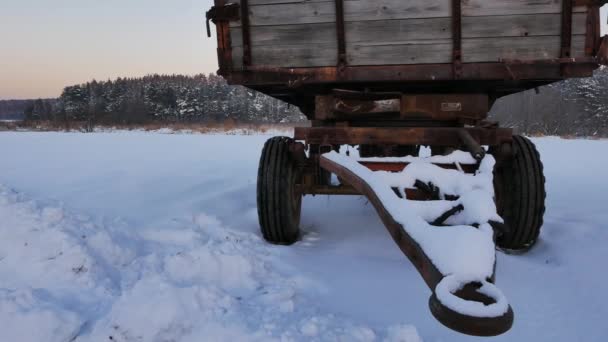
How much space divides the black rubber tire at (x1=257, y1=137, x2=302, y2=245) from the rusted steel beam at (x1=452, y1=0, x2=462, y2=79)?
55.7 inches

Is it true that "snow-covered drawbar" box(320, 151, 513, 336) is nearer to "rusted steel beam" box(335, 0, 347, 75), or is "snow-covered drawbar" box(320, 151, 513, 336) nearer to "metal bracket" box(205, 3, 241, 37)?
"rusted steel beam" box(335, 0, 347, 75)

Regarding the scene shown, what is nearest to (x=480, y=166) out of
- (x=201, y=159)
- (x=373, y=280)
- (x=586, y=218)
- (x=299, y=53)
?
(x=373, y=280)

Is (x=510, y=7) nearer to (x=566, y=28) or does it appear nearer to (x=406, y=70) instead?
(x=566, y=28)

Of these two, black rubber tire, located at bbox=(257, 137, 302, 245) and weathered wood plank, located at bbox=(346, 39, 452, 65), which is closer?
weathered wood plank, located at bbox=(346, 39, 452, 65)

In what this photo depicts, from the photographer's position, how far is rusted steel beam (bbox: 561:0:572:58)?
8.70 feet

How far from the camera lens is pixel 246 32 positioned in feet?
10.1

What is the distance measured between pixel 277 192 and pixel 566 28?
7.79ft

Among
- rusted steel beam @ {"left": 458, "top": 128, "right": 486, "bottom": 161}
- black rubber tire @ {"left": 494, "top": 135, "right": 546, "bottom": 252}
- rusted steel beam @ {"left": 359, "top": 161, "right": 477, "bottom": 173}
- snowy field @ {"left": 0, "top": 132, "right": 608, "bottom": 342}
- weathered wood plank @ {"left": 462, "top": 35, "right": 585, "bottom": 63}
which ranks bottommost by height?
snowy field @ {"left": 0, "top": 132, "right": 608, "bottom": 342}

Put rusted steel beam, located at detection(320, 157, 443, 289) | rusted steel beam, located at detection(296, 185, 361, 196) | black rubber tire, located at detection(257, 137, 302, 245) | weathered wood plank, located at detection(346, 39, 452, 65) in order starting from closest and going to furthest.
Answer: rusted steel beam, located at detection(320, 157, 443, 289)
weathered wood plank, located at detection(346, 39, 452, 65)
black rubber tire, located at detection(257, 137, 302, 245)
rusted steel beam, located at detection(296, 185, 361, 196)

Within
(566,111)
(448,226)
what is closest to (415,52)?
(448,226)

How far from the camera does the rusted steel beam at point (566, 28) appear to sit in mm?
2650

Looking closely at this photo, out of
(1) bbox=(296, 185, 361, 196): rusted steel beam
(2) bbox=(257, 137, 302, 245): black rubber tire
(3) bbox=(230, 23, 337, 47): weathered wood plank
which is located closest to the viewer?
(3) bbox=(230, 23, 337, 47): weathered wood plank

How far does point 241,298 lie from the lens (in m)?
2.49

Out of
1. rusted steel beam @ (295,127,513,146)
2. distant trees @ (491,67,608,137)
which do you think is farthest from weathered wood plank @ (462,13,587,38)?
distant trees @ (491,67,608,137)
